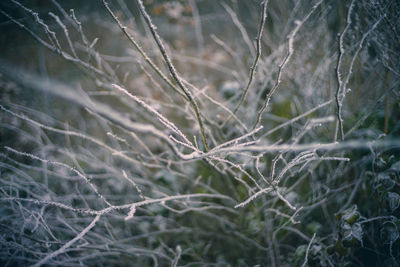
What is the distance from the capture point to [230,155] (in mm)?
1023

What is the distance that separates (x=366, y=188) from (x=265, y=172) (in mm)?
432

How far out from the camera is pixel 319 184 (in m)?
1.10

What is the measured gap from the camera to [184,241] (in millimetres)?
1316

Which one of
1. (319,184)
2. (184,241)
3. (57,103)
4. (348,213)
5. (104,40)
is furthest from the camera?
(104,40)

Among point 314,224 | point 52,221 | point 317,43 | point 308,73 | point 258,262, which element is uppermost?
point 317,43

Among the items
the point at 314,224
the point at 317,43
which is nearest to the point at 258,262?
the point at 314,224

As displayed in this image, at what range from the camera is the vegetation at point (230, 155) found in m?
0.74

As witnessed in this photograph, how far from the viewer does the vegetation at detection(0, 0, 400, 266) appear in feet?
2.43

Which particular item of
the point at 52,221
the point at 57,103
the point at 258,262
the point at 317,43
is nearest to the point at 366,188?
the point at 258,262

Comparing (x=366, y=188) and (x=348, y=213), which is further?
(x=366, y=188)

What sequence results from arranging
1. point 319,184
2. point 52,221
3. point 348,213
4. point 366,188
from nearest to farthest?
point 348,213 < point 366,188 < point 319,184 < point 52,221

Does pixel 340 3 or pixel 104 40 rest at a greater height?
pixel 104 40

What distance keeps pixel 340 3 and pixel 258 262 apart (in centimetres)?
129

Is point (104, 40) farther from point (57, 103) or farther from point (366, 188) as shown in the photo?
point (366, 188)
